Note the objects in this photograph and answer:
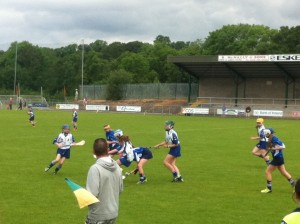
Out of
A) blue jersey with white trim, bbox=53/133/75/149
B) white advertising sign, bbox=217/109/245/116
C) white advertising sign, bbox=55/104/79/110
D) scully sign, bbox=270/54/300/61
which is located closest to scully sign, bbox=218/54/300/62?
scully sign, bbox=270/54/300/61

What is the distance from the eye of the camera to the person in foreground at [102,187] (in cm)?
653

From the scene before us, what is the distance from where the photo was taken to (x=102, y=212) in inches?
260

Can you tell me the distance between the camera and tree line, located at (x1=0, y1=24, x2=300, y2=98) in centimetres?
9697

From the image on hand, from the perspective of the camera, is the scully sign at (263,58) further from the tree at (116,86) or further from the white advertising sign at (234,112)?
the tree at (116,86)

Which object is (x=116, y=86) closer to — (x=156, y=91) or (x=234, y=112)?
(x=156, y=91)

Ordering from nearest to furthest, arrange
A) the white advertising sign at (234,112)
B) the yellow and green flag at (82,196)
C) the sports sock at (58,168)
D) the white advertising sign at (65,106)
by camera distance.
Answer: the yellow and green flag at (82,196) → the sports sock at (58,168) → the white advertising sign at (234,112) → the white advertising sign at (65,106)

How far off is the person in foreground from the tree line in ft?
274

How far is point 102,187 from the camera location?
661 centimetres

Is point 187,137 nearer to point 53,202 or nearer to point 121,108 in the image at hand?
point 53,202

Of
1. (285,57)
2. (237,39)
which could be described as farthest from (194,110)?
(237,39)

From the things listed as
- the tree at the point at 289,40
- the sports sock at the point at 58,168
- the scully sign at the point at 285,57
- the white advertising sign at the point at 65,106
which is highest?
the tree at the point at 289,40

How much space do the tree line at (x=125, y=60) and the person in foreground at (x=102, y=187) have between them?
274ft

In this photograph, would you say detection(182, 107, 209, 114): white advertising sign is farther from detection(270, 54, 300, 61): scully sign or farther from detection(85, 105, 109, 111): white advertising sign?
detection(85, 105, 109, 111): white advertising sign

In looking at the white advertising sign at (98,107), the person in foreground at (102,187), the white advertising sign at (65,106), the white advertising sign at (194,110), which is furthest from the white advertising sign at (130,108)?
the person in foreground at (102,187)
